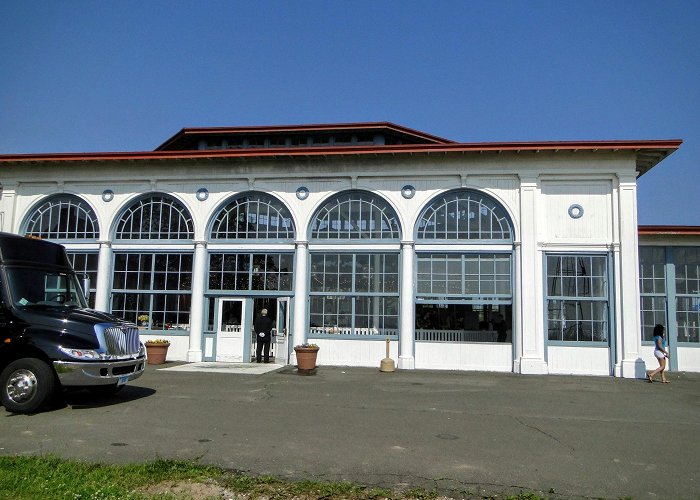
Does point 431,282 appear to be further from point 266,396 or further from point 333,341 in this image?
point 266,396

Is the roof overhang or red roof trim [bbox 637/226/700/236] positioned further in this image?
red roof trim [bbox 637/226/700/236]

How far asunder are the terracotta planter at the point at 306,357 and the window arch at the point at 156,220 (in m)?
5.66

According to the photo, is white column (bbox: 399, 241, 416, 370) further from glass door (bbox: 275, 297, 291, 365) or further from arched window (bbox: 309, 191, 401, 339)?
glass door (bbox: 275, 297, 291, 365)

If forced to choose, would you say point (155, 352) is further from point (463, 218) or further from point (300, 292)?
point (463, 218)

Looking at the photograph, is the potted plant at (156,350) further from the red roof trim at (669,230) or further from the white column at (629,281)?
the red roof trim at (669,230)

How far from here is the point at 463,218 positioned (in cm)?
1708

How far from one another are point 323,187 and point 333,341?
186 inches

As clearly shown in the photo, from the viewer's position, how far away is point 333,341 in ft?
55.9

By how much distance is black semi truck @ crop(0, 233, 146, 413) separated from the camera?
9055 mm

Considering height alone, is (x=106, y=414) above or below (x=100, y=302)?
below

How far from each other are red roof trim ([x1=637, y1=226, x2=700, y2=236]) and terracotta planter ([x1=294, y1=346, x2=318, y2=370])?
10549 millimetres

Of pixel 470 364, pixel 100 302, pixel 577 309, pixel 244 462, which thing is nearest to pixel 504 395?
pixel 470 364

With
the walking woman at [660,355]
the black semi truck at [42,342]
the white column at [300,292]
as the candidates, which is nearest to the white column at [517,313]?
the walking woman at [660,355]

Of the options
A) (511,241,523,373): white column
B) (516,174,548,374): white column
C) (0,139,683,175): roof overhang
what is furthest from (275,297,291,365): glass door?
(516,174,548,374): white column
